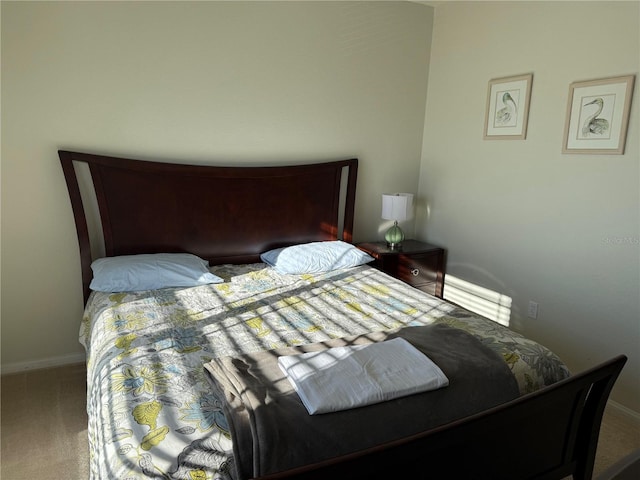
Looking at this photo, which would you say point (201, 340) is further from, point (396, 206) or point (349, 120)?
point (349, 120)

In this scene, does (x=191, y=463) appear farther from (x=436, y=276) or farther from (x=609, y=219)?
(x=436, y=276)

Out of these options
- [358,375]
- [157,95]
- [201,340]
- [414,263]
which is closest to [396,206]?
[414,263]

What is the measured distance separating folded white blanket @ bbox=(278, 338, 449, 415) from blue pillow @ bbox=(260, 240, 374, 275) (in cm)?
126

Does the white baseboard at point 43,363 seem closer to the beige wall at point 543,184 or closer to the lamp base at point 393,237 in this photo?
the lamp base at point 393,237

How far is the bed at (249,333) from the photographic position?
4.25ft

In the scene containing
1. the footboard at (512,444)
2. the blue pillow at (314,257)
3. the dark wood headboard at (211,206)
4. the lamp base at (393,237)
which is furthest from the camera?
the lamp base at (393,237)

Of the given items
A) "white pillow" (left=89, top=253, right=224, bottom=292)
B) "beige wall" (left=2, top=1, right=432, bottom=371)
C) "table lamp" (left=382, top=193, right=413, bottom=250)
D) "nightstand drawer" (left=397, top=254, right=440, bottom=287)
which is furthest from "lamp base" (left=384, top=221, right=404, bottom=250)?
"white pillow" (left=89, top=253, right=224, bottom=292)

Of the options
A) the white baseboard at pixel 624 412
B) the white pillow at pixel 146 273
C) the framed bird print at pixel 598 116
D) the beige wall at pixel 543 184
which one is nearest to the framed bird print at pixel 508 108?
the beige wall at pixel 543 184

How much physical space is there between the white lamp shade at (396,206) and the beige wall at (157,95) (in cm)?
36

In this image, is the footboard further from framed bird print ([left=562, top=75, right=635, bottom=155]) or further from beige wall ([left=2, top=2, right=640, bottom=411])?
framed bird print ([left=562, top=75, right=635, bottom=155])

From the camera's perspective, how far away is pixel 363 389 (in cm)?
148

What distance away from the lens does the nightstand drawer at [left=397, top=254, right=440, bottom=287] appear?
3496mm

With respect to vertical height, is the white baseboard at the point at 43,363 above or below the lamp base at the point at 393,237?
below

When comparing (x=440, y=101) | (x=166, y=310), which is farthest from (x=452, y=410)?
(x=440, y=101)
